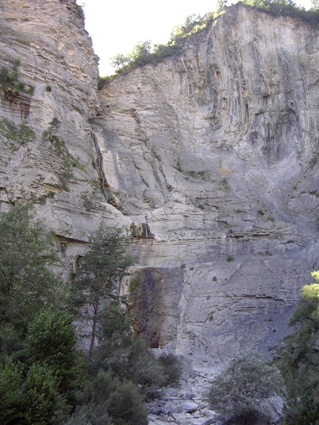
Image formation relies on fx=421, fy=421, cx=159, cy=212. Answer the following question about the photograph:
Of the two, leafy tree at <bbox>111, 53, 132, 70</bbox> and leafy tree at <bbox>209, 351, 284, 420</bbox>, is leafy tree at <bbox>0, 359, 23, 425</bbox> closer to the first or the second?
leafy tree at <bbox>209, 351, 284, 420</bbox>

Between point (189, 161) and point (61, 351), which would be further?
point (189, 161)

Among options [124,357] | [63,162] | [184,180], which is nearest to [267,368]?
[124,357]

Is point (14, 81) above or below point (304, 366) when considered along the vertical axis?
above

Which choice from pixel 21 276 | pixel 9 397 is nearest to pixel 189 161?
pixel 21 276

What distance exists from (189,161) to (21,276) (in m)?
20.8

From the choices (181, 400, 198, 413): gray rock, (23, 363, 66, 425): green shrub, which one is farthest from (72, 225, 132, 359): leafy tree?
(23, 363, 66, 425): green shrub

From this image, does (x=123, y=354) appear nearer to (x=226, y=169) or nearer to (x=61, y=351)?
(x=61, y=351)

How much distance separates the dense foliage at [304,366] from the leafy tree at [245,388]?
50 cm

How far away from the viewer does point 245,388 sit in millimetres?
→ 10734

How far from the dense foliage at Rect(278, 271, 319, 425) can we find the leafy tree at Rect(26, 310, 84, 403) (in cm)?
519

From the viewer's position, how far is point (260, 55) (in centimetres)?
3497

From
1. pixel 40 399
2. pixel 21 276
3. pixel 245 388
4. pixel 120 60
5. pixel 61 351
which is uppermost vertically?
pixel 120 60

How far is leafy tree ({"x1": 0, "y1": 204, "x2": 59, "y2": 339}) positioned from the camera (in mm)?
13117

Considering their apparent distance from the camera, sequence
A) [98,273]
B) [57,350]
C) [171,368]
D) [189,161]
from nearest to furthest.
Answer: [57,350], [98,273], [171,368], [189,161]
